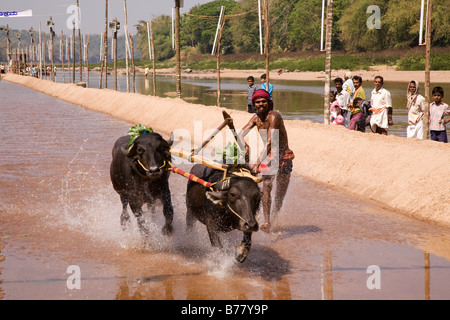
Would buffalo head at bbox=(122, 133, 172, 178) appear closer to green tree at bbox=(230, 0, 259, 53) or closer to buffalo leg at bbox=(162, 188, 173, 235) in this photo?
buffalo leg at bbox=(162, 188, 173, 235)

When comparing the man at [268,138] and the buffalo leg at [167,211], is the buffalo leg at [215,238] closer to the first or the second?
the buffalo leg at [167,211]

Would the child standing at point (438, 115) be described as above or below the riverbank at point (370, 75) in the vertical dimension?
below

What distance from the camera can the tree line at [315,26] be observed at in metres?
62.0

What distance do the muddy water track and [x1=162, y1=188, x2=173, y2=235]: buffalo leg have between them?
0.50ft

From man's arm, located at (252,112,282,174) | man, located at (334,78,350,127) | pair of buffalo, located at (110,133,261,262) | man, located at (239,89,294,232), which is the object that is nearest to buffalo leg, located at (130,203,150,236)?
pair of buffalo, located at (110,133,261,262)

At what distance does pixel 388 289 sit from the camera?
6582 millimetres

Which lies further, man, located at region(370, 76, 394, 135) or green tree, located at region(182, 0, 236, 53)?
green tree, located at region(182, 0, 236, 53)

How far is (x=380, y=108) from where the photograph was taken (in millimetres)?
14398

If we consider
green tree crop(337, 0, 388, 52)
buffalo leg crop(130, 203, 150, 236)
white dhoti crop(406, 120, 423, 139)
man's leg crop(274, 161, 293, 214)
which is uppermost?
green tree crop(337, 0, 388, 52)

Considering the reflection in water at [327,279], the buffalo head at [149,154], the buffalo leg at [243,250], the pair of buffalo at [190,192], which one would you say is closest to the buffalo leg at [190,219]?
the pair of buffalo at [190,192]

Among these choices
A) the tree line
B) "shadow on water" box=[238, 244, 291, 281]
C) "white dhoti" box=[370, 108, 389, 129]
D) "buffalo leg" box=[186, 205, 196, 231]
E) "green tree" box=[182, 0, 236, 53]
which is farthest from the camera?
"green tree" box=[182, 0, 236, 53]

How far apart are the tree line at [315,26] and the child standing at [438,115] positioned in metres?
30.7

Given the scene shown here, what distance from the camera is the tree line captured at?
204 feet
